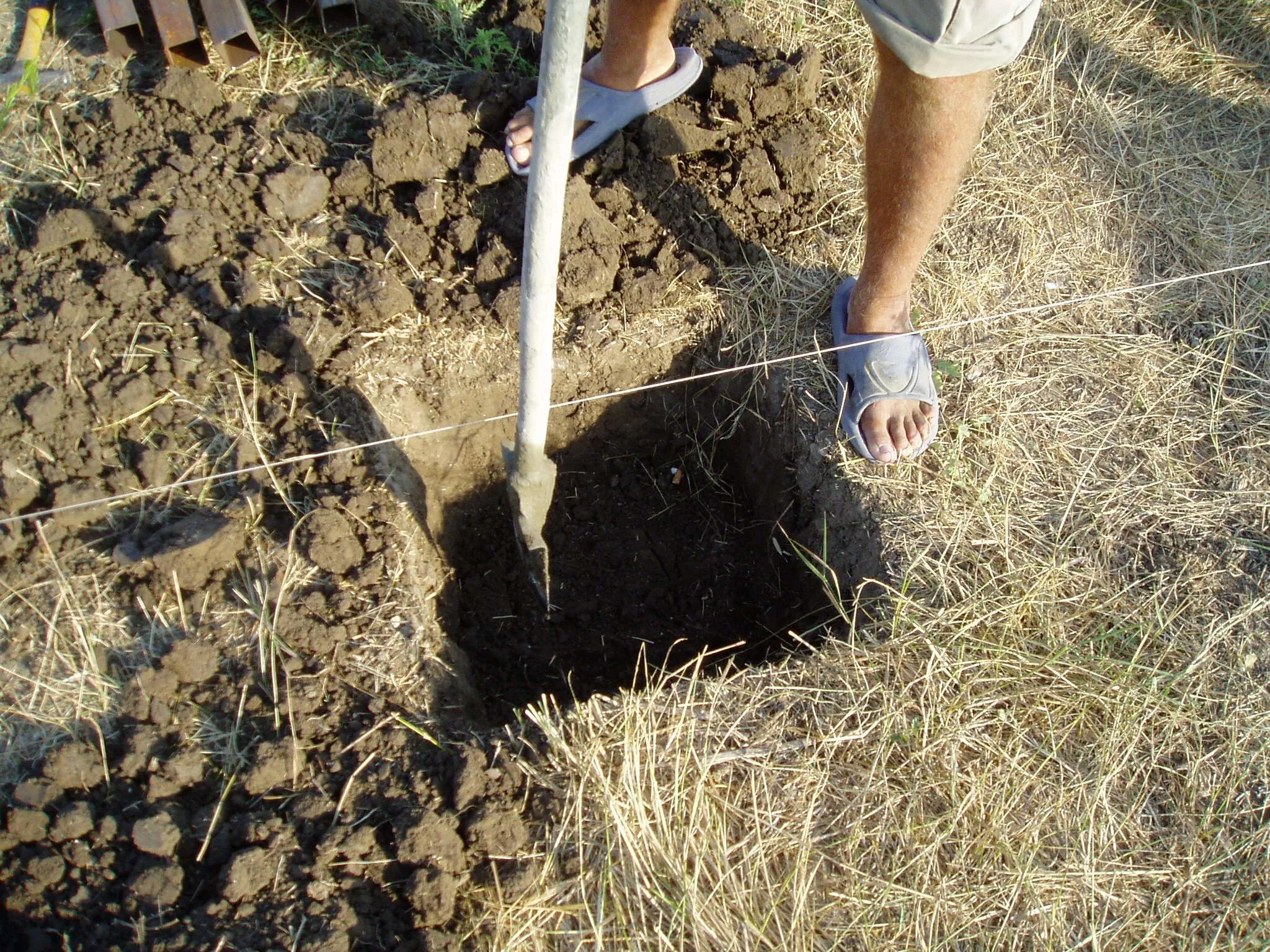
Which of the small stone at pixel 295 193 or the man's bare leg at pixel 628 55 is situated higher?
the man's bare leg at pixel 628 55

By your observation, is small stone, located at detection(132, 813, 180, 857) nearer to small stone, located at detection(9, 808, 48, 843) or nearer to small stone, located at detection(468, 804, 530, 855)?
small stone, located at detection(9, 808, 48, 843)

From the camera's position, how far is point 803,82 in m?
2.55

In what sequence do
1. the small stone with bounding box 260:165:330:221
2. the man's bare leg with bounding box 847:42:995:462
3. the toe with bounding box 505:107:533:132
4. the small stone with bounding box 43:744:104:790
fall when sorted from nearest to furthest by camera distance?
the small stone with bounding box 43:744:104:790, the man's bare leg with bounding box 847:42:995:462, the small stone with bounding box 260:165:330:221, the toe with bounding box 505:107:533:132

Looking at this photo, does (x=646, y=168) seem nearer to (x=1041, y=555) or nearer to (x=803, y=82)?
(x=803, y=82)

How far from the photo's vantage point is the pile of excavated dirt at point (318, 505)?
5.17 ft

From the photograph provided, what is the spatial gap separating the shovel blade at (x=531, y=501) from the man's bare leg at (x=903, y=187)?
0.81 metres

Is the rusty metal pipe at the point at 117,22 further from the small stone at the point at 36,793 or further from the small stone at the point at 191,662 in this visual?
the small stone at the point at 36,793

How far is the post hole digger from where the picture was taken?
1.28 metres

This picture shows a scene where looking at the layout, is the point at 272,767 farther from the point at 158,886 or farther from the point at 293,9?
the point at 293,9

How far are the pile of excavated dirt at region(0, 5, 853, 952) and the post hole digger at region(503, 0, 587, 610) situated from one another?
0.29m

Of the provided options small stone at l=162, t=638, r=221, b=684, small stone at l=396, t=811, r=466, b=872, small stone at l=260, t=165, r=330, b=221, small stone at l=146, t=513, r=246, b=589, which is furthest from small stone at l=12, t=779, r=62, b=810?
small stone at l=260, t=165, r=330, b=221

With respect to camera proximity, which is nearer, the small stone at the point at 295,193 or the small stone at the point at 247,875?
the small stone at the point at 247,875

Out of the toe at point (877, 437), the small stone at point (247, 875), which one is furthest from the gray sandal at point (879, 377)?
the small stone at point (247, 875)

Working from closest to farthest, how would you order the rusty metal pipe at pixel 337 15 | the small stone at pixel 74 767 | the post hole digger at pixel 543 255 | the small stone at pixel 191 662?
the post hole digger at pixel 543 255, the small stone at pixel 74 767, the small stone at pixel 191 662, the rusty metal pipe at pixel 337 15
